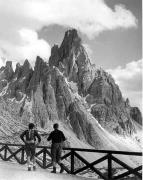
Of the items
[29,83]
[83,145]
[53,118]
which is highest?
[29,83]

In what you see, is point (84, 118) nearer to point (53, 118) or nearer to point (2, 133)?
point (53, 118)

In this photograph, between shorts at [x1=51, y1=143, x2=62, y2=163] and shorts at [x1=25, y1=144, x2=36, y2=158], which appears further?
shorts at [x1=25, y1=144, x2=36, y2=158]

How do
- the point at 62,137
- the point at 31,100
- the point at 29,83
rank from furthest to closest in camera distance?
the point at 29,83 < the point at 31,100 < the point at 62,137

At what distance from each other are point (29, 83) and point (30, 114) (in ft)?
187

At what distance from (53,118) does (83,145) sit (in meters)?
16.7

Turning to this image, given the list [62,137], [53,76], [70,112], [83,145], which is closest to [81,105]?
[70,112]

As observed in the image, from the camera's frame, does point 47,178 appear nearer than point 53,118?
Yes

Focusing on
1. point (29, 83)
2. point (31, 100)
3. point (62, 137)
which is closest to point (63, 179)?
point (62, 137)

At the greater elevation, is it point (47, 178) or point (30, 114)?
point (30, 114)

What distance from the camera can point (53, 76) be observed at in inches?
7249

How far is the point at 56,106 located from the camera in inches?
6668

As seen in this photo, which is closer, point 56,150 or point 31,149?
point 56,150

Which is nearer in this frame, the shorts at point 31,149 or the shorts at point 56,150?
the shorts at point 56,150

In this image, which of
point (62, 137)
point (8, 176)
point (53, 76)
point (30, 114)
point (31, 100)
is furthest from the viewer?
point (53, 76)
